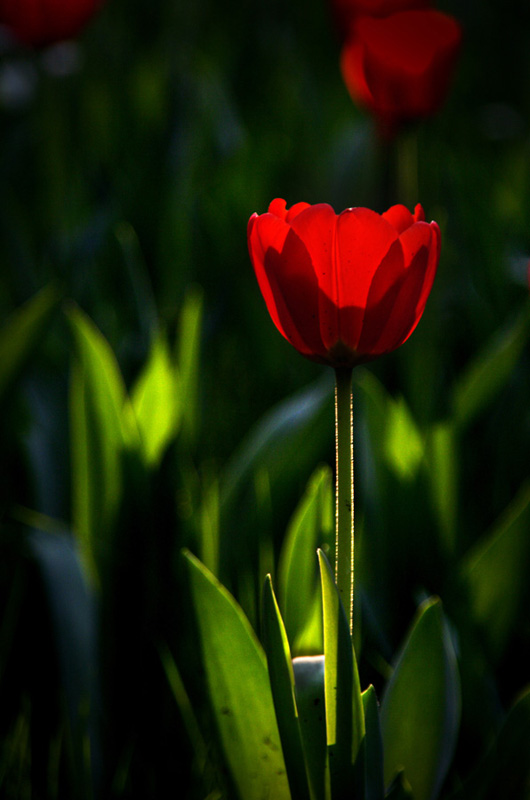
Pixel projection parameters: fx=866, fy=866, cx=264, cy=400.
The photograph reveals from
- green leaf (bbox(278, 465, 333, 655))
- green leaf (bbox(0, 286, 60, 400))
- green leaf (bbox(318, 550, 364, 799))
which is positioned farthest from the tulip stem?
green leaf (bbox(0, 286, 60, 400))

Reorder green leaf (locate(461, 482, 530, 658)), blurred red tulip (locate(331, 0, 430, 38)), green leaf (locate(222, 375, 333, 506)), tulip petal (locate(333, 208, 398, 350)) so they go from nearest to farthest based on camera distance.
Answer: tulip petal (locate(333, 208, 398, 350)), green leaf (locate(461, 482, 530, 658)), green leaf (locate(222, 375, 333, 506)), blurred red tulip (locate(331, 0, 430, 38))

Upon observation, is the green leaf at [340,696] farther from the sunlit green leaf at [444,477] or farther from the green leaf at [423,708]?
the sunlit green leaf at [444,477]

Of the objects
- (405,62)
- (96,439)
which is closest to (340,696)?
(96,439)

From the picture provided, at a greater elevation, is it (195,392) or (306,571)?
(195,392)

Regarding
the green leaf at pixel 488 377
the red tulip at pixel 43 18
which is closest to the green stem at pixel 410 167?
the green leaf at pixel 488 377

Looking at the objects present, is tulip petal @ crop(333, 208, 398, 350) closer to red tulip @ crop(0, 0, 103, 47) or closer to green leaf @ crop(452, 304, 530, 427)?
green leaf @ crop(452, 304, 530, 427)

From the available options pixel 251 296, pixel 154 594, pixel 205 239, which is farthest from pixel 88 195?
pixel 154 594

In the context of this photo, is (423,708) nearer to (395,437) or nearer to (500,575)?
(500,575)
